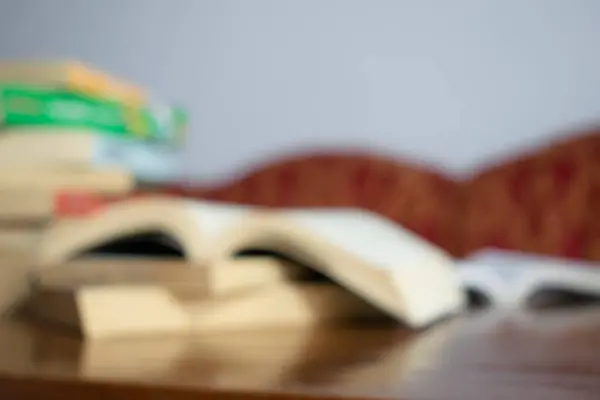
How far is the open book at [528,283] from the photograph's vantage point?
854 millimetres

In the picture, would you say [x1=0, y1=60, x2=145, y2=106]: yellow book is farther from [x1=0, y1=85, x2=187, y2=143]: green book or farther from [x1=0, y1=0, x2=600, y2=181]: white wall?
[x1=0, y1=0, x2=600, y2=181]: white wall

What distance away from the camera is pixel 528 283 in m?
0.86

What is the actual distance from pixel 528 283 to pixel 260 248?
310 mm

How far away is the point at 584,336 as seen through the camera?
1.99 feet

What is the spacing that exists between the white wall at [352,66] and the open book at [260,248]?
2.45 ft

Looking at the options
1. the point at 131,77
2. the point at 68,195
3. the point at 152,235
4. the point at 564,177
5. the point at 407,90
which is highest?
the point at 131,77

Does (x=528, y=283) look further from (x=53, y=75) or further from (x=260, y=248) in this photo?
(x=53, y=75)

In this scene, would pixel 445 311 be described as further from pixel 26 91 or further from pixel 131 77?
pixel 131 77

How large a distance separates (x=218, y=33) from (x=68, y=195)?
0.81 meters

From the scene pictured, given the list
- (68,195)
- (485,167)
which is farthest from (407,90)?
(68,195)

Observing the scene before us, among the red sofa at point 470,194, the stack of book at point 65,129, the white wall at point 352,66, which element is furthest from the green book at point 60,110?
the white wall at point 352,66

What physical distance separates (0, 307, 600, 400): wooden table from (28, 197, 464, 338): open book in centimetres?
3

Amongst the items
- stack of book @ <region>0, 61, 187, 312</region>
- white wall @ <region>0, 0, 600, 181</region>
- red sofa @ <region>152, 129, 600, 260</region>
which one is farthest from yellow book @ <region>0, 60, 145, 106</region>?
white wall @ <region>0, 0, 600, 181</region>

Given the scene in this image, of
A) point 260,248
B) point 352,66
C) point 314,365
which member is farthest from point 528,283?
point 352,66
